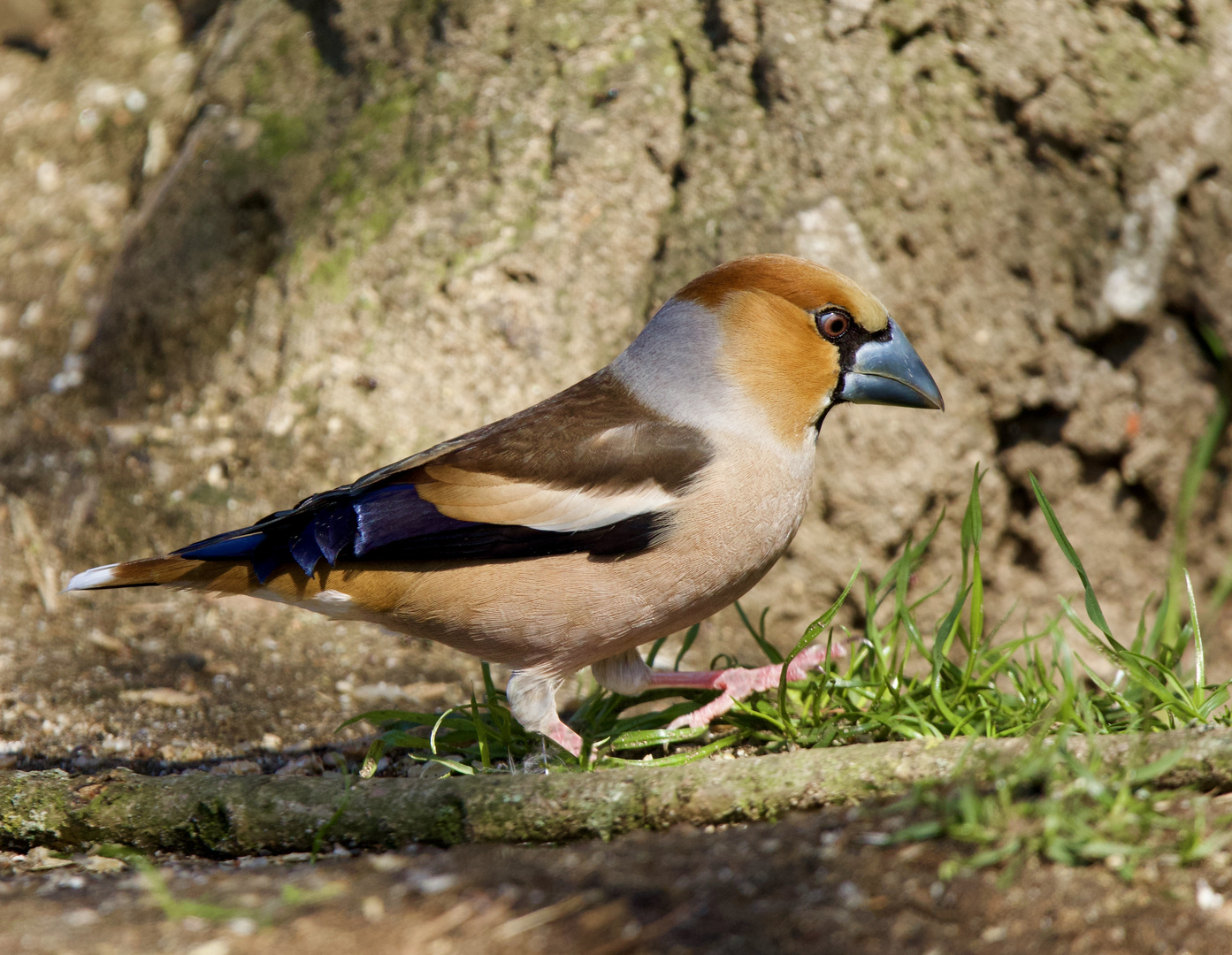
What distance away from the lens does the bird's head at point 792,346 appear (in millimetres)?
3637

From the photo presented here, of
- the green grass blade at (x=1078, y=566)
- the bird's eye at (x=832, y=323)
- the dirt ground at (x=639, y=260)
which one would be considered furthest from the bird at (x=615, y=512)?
the dirt ground at (x=639, y=260)

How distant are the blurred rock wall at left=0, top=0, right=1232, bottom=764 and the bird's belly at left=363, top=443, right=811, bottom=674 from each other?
1.48 metres

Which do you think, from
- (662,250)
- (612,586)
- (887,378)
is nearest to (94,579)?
(612,586)

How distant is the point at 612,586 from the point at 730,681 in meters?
0.60

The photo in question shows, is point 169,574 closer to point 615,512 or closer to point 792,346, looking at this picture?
point 615,512

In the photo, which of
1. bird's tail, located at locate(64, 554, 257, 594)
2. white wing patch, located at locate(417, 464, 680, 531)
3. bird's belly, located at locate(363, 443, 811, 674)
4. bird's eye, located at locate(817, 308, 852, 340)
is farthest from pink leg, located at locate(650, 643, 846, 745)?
bird's tail, located at locate(64, 554, 257, 594)

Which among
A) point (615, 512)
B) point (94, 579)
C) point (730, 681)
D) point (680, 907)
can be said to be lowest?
point (730, 681)

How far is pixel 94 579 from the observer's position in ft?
12.1

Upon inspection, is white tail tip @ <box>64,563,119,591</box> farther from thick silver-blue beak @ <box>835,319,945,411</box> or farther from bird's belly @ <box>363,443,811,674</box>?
thick silver-blue beak @ <box>835,319,945,411</box>

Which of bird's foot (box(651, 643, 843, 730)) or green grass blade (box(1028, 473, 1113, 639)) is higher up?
green grass blade (box(1028, 473, 1113, 639))

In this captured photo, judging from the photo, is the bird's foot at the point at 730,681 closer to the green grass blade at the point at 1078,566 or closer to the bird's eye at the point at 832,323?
the green grass blade at the point at 1078,566

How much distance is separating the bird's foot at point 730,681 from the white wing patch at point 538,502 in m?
0.68

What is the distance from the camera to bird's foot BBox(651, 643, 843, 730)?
11.8ft

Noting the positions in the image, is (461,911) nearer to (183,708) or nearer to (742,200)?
(183,708)
